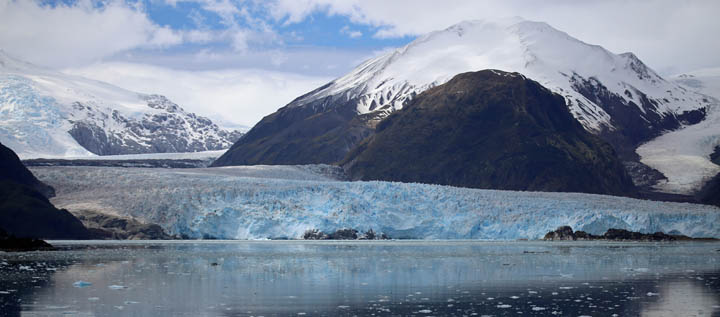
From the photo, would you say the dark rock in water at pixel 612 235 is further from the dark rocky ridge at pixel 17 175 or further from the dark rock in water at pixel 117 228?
the dark rocky ridge at pixel 17 175

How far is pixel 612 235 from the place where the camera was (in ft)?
177

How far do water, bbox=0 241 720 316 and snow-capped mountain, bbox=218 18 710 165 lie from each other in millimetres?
106494

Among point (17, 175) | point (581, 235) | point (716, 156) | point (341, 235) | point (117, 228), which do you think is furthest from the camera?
point (716, 156)

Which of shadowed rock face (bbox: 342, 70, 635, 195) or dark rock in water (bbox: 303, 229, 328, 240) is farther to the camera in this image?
shadowed rock face (bbox: 342, 70, 635, 195)

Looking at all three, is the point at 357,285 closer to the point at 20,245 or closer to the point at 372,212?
the point at 20,245

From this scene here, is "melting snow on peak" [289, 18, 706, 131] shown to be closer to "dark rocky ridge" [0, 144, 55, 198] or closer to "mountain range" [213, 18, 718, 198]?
"mountain range" [213, 18, 718, 198]

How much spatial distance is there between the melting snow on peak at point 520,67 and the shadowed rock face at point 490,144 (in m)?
16.2

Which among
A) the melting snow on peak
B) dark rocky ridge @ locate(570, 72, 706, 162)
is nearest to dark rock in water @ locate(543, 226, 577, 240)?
the melting snow on peak

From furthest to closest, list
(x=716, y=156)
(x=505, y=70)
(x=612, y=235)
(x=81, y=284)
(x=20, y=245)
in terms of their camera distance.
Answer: (x=505, y=70) < (x=716, y=156) < (x=612, y=235) < (x=20, y=245) < (x=81, y=284)

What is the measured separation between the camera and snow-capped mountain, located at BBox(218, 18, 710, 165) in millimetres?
142625

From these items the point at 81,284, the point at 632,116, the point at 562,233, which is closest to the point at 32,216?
the point at 562,233

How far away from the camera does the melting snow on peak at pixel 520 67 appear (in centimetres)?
14338

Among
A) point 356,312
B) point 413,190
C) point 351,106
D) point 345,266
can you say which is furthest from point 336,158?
point 356,312

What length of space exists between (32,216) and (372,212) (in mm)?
21121
